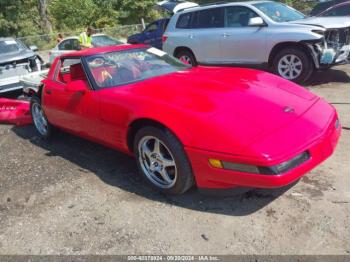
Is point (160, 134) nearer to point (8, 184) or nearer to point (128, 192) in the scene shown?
point (128, 192)

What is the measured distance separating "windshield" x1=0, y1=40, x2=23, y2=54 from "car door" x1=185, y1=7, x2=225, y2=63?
171 inches

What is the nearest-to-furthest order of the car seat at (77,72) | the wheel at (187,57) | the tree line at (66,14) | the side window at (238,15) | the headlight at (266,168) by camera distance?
the headlight at (266,168) → the car seat at (77,72) → the side window at (238,15) → the wheel at (187,57) → the tree line at (66,14)

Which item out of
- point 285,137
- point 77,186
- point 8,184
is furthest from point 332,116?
point 8,184

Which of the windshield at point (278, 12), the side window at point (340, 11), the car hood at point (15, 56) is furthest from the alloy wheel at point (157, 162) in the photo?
the side window at point (340, 11)

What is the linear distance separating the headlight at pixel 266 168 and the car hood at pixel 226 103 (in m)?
0.12

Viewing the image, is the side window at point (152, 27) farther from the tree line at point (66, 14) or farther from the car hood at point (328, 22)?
the tree line at point (66, 14)

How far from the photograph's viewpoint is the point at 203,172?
345 cm

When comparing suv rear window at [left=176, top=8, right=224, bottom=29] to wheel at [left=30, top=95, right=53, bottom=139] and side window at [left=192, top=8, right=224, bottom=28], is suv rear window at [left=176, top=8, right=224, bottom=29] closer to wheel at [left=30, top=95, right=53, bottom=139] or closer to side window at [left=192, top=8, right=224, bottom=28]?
side window at [left=192, top=8, right=224, bottom=28]

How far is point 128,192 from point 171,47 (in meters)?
6.44

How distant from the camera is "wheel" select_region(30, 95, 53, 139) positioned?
582 centimetres

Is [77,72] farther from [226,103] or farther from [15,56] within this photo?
[15,56]

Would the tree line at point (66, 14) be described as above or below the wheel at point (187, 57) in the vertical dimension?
below

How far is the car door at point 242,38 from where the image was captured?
8.32 meters

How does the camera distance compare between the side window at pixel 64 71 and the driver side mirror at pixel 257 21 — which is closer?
the side window at pixel 64 71
